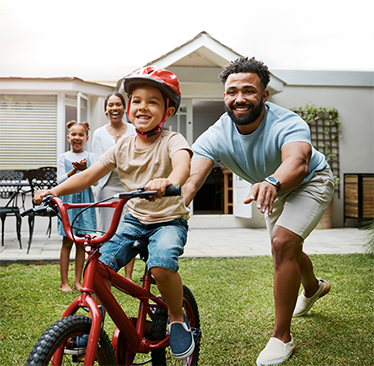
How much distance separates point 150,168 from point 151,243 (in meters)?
0.36

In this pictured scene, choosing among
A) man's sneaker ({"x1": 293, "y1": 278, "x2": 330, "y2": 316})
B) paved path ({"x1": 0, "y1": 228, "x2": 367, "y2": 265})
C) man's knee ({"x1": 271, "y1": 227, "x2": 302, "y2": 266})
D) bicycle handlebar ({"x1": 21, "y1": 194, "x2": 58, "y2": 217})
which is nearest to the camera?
bicycle handlebar ({"x1": 21, "y1": 194, "x2": 58, "y2": 217})

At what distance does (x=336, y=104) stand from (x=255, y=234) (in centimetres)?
378

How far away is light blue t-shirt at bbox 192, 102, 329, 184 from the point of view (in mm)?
2533

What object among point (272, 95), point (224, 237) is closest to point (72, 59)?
point (272, 95)

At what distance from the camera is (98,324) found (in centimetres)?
154

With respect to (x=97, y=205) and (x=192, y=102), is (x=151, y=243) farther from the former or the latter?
(x=192, y=102)

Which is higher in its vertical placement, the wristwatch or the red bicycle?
the wristwatch

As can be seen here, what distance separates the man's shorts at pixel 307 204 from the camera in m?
2.50

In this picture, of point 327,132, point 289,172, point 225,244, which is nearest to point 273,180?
point 289,172

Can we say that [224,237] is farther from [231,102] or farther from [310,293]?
[231,102]

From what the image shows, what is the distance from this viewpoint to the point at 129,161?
205cm

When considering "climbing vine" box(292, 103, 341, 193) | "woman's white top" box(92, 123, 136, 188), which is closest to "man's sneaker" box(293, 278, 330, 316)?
"woman's white top" box(92, 123, 136, 188)

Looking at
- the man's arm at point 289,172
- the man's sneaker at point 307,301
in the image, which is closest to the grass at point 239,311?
the man's sneaker at point 307,301

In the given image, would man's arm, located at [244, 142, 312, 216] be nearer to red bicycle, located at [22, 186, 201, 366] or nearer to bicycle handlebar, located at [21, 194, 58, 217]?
red bicycle, located at [22, 186, 201, 366]
